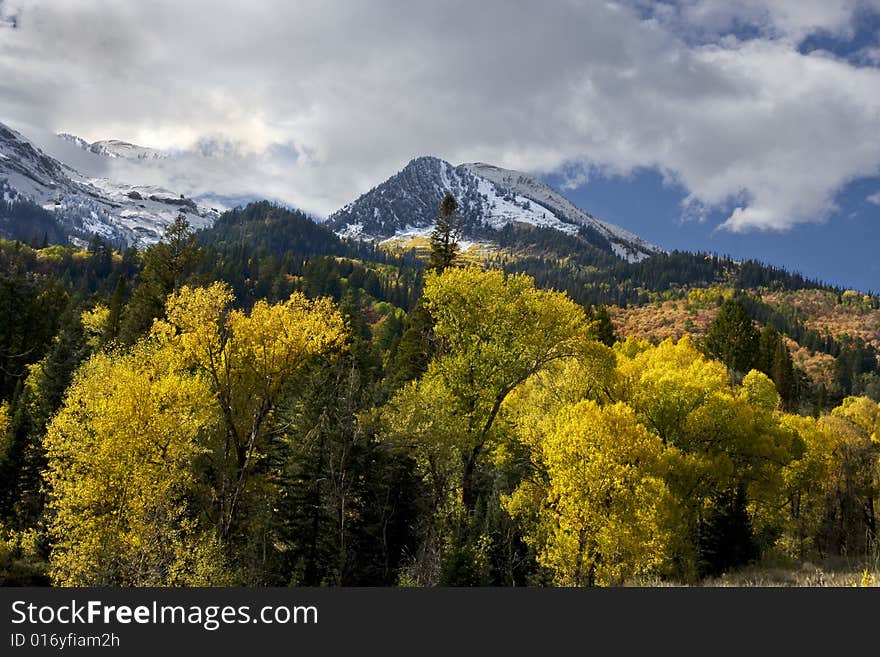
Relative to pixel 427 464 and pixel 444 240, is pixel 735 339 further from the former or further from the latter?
pixel 427 464

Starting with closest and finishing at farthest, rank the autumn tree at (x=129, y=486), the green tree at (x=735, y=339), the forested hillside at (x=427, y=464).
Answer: the autumn tree at (x=129, y=486)
the forested hillside at (x=427, y=464)
the green tree at (x=735, y=339)

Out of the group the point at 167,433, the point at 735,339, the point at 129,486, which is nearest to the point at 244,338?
the point at 167,433

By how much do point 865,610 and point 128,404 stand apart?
2769cm

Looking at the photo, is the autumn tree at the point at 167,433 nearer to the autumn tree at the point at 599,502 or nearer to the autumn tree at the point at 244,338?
the autumn tree at the point at 244,338

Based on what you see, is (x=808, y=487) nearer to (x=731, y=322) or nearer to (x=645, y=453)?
(x=645, y=453)

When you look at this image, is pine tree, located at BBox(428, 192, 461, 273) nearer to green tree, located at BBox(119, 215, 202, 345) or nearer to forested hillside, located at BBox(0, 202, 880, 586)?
forested hillside, located at BBox(0, 202, 880, 586)

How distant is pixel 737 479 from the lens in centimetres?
3600

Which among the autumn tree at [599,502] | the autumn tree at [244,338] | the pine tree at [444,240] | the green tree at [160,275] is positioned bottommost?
the autumn tree at [599,502]

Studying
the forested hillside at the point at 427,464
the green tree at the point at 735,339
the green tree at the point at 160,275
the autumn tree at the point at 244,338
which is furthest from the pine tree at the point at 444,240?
the green tree at the point at 735,339

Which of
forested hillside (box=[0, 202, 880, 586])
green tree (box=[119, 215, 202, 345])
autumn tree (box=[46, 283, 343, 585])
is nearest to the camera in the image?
autumn tree (box=[46, 283, 343, 585])

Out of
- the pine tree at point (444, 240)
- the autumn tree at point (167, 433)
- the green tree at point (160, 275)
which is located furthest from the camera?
the pine tree at point (444, 240)

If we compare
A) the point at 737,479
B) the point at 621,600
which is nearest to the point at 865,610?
the point at 621,600

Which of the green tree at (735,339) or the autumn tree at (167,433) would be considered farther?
the green tree at (735,339)

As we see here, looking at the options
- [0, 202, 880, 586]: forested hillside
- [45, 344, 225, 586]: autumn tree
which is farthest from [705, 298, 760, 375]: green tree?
[45, 344, 225, 586]: autumn tree
